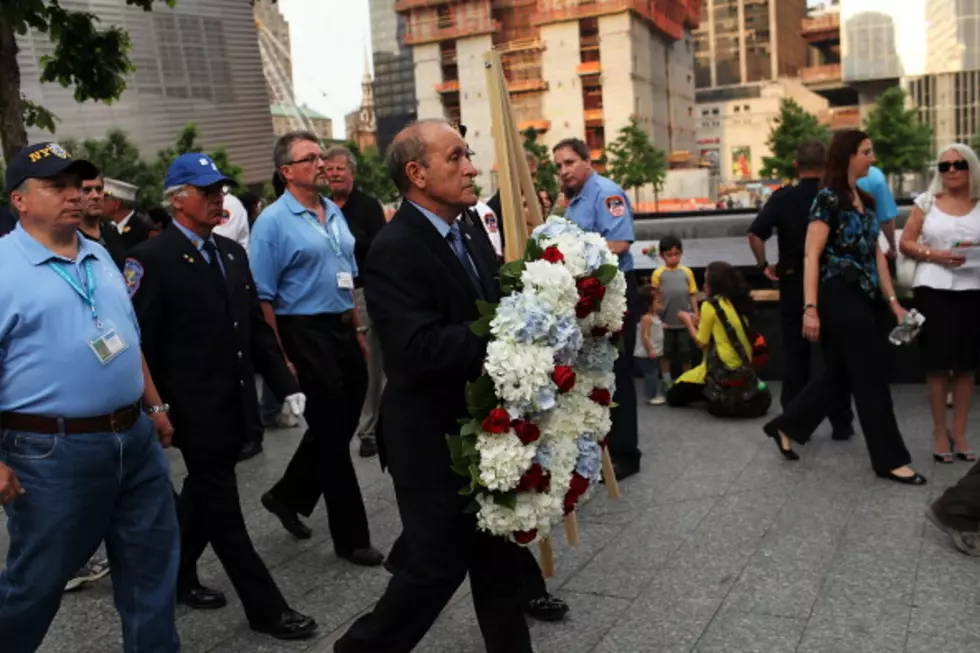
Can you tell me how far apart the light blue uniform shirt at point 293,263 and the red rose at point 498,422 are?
89.4 inches

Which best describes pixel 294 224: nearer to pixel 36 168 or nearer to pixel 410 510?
pixel 36 168

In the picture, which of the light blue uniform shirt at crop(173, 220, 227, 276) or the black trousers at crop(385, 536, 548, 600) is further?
the light blue uniform shirt at crop(173, 220, 227, 276)

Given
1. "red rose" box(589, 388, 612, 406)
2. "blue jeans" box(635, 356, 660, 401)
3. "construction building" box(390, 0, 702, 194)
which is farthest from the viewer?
"construction building" box(390, 0, 702, 194)

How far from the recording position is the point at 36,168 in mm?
3270

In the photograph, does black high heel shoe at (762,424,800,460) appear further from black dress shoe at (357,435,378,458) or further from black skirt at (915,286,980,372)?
black dress shoe at (357,435,378,458)

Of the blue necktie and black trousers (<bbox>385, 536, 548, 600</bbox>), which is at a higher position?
the blue necktie

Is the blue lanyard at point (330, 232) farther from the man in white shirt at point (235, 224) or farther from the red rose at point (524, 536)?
the man in white shirt at point (235, 224)

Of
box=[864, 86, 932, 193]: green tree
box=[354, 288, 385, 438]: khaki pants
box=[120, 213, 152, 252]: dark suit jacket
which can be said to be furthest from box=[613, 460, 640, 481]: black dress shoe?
box=[864, 86, 932, 193]: green tree

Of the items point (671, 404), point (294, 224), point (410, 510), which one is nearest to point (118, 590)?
point (410, 510)

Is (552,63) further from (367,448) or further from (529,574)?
(529,574)

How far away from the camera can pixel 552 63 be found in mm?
111250

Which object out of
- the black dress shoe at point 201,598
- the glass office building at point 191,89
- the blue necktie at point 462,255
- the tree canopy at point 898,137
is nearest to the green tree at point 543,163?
the tree canopy at point 898,137

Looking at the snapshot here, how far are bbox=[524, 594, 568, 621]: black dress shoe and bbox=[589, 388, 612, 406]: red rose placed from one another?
3.84ft

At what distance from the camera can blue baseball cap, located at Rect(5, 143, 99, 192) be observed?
10.7 feet
